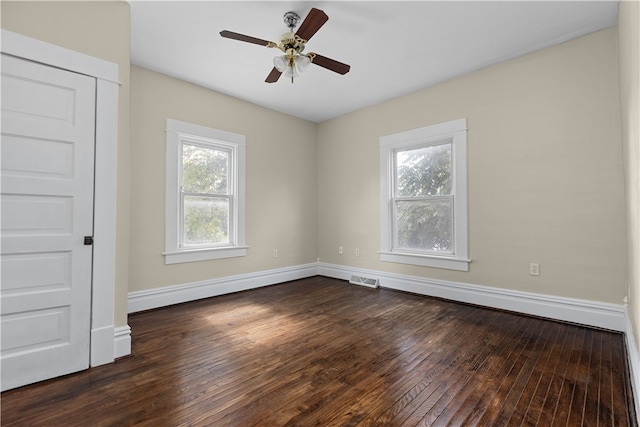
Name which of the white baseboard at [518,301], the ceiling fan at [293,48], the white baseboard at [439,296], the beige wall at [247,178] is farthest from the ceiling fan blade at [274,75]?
the white baseboard at [518,301]

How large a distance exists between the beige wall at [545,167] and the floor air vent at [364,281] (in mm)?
541

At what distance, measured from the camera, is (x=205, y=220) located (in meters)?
4.00

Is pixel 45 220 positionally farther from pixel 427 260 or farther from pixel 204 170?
pixel 427 260

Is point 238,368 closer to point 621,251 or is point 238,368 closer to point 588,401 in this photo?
point 588,401

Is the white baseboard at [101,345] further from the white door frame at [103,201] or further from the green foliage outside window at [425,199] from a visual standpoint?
the green foliage outside window at [425,199]

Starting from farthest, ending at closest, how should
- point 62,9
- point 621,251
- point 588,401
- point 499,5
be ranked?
point 621,251 → point 499,5 → point 62,9 → point 588,401

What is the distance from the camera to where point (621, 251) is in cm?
265

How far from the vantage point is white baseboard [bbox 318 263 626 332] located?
2.72m

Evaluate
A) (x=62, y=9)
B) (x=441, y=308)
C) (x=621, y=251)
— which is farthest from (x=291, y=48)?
(x=621, y=251)

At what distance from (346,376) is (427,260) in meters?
2.39

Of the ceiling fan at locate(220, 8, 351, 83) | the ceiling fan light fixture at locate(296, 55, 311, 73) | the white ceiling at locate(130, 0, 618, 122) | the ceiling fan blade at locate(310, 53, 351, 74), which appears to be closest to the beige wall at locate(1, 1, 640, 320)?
the white ceiling at locate(130, 0, 618, 122)

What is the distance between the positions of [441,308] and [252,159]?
329 centimetres

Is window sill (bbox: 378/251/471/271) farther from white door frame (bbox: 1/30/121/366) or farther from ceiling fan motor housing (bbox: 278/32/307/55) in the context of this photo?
white door frame (bbox: 1/30/121/366)

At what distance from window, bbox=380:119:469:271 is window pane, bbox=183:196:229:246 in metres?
2.34
